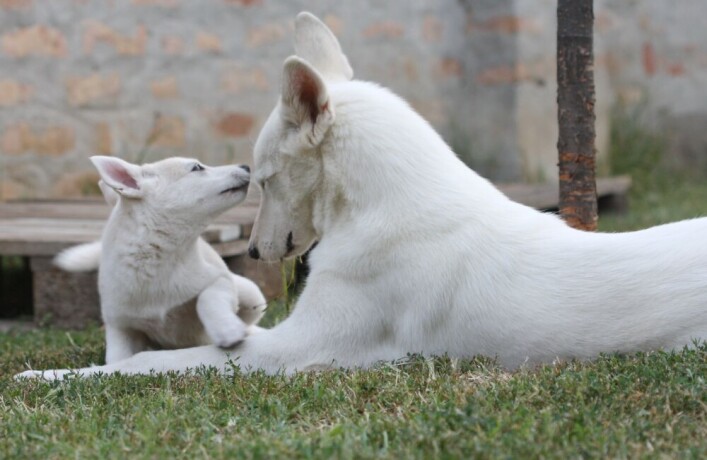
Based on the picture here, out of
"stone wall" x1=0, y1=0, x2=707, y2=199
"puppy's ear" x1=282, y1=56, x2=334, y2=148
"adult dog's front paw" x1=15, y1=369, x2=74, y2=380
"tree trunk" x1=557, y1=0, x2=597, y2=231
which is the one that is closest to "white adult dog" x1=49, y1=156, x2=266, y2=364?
"adult dog's front paw" x1=15, y1=369, x2=74, y2=380

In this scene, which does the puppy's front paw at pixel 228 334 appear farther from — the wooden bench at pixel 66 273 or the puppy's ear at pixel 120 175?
the wooden bench at pixel 66 273

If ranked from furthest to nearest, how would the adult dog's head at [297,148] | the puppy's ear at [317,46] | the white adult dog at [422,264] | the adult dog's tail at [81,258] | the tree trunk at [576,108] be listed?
the adult dog's tail at [81,258], the tree trunk at [576,108], the puppy's ear at [317,46], the adult dog's head at [297,148], the white adult dog at [422,264]

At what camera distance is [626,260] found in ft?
10.5

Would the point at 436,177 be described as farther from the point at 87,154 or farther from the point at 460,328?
the point at 87,154

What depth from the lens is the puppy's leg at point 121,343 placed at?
387 cm

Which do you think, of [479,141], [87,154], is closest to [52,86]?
[87,154]

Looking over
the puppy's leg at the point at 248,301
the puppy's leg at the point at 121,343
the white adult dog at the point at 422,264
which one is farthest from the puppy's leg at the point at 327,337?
the puppy's leg at the point at 248,301

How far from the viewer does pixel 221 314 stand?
3.63 meters

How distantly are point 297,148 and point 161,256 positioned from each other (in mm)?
792

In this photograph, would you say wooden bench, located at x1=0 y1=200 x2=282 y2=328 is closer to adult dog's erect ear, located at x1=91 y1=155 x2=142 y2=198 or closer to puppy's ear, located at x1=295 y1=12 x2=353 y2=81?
adult dog's erect ear, located at x1=91 y1=155 x2=142 y2=198

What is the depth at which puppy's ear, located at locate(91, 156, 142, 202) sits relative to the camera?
3.84m

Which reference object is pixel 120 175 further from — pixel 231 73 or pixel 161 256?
pixel 231 73

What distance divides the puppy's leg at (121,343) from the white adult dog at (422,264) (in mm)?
330

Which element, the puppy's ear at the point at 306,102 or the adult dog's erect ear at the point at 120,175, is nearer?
the puppy's ear at the point at 306,102
